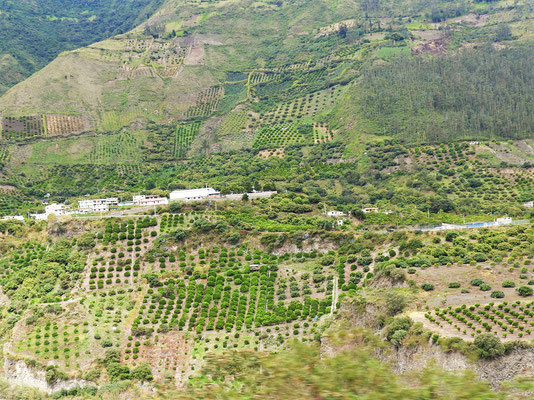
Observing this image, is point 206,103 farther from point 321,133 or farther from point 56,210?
point 56,210

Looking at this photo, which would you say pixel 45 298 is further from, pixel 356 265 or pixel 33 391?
pixel 356 265

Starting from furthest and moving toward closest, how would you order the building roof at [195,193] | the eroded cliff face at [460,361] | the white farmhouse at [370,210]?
the building roof at [195,193]
the white farmhouse at [370,210]
the eroded cliff face at [460,361]

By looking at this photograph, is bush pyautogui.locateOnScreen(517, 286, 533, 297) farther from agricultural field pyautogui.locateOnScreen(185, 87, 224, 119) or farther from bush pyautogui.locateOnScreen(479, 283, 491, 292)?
agricultural field pyautogui.locateOnScreen(185, 87, 224, 119)

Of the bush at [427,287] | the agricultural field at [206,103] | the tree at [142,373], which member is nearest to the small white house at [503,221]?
the bush at [427,287]

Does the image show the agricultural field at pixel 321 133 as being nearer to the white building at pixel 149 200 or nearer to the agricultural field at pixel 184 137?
the agricultural field at pixel 184 137

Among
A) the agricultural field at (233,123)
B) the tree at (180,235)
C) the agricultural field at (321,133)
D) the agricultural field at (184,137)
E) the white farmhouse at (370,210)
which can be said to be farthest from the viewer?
the agricultural field at (233,123)

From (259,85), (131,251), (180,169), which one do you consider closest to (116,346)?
(131,251)

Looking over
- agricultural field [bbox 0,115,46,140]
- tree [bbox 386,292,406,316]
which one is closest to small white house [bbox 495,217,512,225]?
tree [bbox 386,292,406,316]

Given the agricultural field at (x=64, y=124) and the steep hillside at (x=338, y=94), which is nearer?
the steep hillside at (x=338, y=94)
